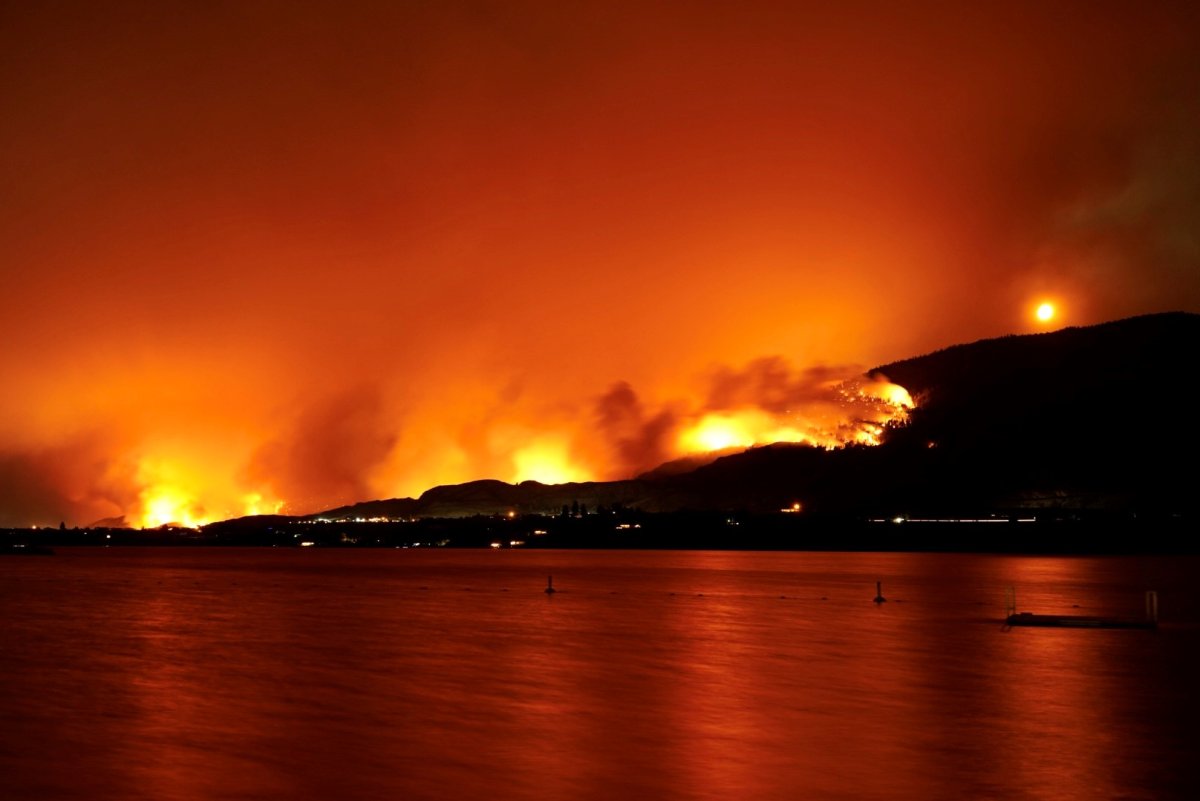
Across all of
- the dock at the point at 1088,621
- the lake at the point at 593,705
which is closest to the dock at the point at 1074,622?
the dock at the point at 1088,621

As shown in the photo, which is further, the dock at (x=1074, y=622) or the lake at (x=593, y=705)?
the dock at (x=1074, y=622)

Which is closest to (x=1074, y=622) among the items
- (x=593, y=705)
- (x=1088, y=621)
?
(x=1088, y=621)

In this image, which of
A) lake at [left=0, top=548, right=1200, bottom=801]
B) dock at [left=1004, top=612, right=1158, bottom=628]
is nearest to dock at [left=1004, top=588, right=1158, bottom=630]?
dock at [left=1004, top=612, right=1158, bottom=628]

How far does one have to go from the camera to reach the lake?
19922 millimetres

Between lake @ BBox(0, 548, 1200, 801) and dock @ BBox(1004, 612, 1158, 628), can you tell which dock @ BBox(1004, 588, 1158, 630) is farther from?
lake @ BBox(0, 548, 1200, 801)

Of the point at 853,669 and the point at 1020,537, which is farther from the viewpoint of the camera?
the point at 1020,537

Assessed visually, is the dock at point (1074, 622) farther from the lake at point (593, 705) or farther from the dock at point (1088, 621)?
the lake at point (593, 705)

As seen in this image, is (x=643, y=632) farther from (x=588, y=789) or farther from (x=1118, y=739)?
(x=588, y=789)

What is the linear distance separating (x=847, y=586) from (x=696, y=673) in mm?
52236

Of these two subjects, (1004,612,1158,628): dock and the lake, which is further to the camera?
(1004,612,1158,628): dock

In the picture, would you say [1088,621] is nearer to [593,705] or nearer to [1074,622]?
[1074,622]

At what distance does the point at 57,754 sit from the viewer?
22.3 meters

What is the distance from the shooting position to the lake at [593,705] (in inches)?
784

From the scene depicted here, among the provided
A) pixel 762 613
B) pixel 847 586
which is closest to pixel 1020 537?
pixel 847 586
